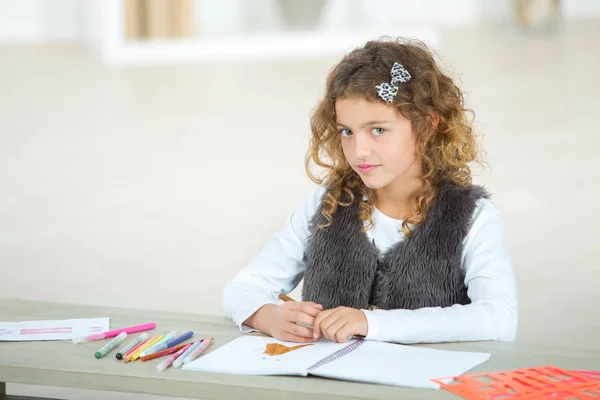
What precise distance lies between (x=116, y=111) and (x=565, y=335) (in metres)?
3.80

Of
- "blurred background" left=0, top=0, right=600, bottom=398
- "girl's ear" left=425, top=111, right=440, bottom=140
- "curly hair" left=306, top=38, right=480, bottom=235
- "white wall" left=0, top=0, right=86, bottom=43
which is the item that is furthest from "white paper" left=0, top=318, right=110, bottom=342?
"white wall" left=0, top=0, right=86, bottom=43

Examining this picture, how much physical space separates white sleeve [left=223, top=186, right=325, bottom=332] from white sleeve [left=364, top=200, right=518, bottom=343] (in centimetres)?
33

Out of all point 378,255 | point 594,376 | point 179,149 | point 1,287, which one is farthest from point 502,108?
point 594,376

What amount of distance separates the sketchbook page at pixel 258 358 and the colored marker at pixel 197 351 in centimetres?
1

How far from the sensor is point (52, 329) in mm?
1822

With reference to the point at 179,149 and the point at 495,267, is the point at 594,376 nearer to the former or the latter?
the point at 495,267

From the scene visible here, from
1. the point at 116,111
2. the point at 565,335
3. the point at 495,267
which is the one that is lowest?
the point at 565,335

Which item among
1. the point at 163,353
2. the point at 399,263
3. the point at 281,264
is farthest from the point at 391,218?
the point at 163,353

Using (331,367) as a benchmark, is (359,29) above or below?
above

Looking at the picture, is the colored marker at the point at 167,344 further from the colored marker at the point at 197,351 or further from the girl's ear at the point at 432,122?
the girl's ear at the point at 432,122

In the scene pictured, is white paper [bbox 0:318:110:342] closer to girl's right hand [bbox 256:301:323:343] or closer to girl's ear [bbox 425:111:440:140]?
girl's right hand [bbox 256:301:323:343]

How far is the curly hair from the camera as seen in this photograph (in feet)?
6.51

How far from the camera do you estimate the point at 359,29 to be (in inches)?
351

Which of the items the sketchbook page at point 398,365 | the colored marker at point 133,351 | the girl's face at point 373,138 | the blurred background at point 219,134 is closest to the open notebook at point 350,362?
the sketchbook page at point 398,365
